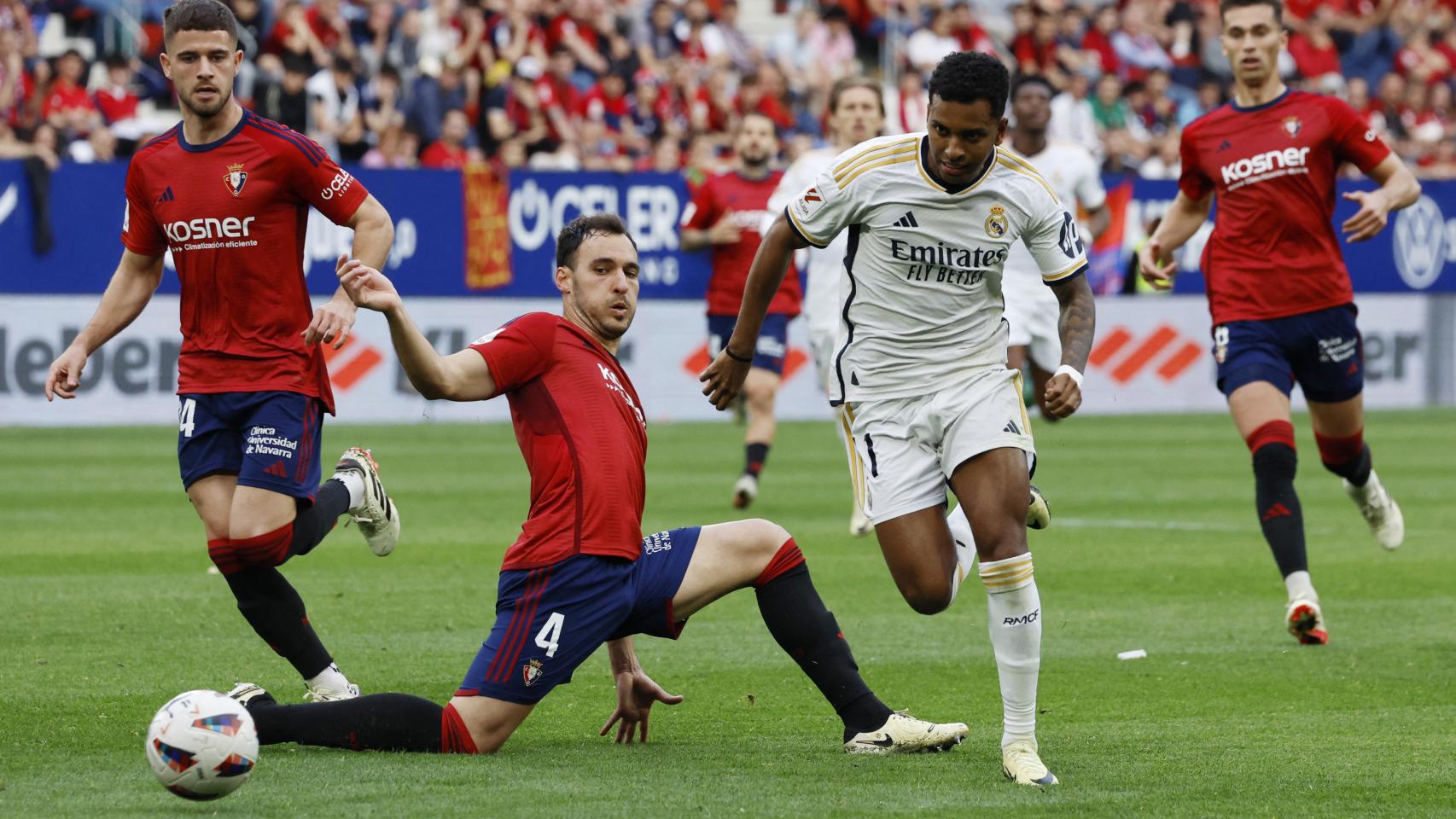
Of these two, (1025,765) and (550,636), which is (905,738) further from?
(550,636)

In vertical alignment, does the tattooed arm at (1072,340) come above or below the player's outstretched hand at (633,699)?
above

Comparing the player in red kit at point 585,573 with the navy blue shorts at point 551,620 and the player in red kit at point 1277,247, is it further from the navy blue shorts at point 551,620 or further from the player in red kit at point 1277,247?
the player in red kit at point 1277,247

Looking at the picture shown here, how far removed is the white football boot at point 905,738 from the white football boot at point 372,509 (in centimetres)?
A: 237

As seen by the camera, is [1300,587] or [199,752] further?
[1300,587]

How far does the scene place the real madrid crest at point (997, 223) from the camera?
6035 millimetres

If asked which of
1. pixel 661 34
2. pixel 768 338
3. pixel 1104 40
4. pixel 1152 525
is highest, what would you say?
pixel 661 34

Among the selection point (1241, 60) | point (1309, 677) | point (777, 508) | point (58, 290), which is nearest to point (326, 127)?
point (58, 290)

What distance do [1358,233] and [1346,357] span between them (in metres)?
0.93

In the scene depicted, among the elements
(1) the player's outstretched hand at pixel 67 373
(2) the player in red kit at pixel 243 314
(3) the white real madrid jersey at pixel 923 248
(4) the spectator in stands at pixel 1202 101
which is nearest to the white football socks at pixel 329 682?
(2) the player in red kit at pixel 243 314

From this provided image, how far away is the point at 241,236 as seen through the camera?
656 cm

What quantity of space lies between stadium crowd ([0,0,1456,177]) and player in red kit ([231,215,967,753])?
40.6 ft

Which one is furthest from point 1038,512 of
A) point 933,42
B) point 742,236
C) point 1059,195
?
point 933,42

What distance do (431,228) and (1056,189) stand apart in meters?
10.7

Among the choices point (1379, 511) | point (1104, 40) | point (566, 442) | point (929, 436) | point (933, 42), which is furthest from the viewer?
point (1104, 40)
